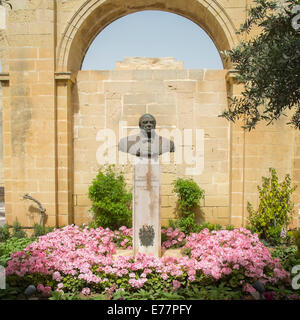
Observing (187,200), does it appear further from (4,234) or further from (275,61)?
(4,234)

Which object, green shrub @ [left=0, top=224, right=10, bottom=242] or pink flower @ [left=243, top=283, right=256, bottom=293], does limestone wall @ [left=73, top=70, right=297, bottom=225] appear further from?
pink flower @ [left=243, top=283, right=256, bottom=293]

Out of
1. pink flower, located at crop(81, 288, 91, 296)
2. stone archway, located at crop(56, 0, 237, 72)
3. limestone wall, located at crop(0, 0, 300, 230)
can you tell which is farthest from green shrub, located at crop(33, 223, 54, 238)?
stone archway, located at crop(56, 0, 237, 72)

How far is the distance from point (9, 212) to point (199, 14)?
20.9 ft

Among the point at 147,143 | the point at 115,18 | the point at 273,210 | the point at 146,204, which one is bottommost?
the point at 273,210

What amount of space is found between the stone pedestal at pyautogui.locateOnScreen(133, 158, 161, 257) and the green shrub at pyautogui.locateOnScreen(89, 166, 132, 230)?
1.41 metres

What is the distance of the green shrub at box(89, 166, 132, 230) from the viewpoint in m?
5.36

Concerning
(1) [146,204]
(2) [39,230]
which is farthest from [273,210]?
(2) [39,230]

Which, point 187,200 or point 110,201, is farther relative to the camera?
point 187,200

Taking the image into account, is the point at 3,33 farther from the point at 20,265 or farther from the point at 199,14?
the point at 20,265

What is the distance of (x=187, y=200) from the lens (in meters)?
5.59

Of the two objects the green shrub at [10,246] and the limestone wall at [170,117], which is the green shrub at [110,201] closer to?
the limestone wall at [170,117]

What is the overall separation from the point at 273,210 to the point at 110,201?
10.8ft

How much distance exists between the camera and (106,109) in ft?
19.8

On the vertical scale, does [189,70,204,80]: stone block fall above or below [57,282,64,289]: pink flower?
above
